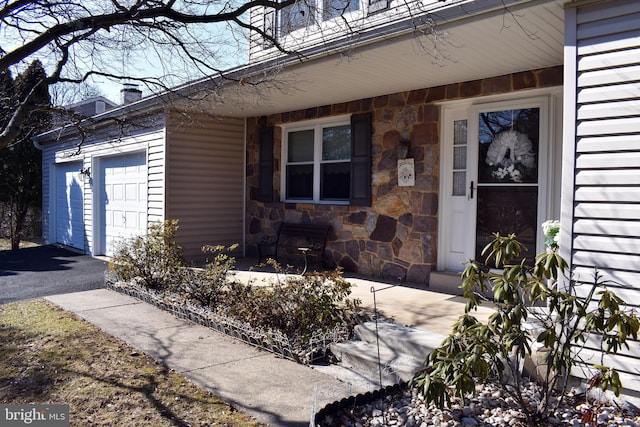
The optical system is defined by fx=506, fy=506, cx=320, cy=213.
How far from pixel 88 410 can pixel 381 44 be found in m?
3.78

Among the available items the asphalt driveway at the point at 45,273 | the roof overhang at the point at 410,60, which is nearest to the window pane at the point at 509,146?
the roof overhang at the point at 410,60

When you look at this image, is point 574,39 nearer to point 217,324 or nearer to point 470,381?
point 470,381

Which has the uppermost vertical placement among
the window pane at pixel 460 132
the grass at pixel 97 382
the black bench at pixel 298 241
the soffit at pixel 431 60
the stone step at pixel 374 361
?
the soffit at pixel 431 60

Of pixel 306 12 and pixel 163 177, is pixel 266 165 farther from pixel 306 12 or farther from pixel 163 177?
pixel 306 12

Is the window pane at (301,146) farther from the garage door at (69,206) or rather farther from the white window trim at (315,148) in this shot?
the garage door at (69,206)

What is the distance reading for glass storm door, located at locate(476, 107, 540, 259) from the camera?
5.55 m

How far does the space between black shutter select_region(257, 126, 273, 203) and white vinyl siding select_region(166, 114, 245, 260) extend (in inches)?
20.8

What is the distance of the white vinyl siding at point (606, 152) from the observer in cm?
315

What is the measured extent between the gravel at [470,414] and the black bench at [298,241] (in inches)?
170

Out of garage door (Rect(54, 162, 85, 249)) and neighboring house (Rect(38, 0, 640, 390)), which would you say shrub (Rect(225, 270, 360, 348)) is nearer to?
neighboring house (Rect(38, 0, 640, 390))

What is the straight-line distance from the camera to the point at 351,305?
4.58 metres

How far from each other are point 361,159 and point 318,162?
1074mm

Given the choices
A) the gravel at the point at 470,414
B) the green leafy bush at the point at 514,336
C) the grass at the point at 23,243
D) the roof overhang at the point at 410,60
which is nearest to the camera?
the green leafy bush at the point at 514,336

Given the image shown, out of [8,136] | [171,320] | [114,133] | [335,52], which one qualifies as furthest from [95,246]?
[335,52]
